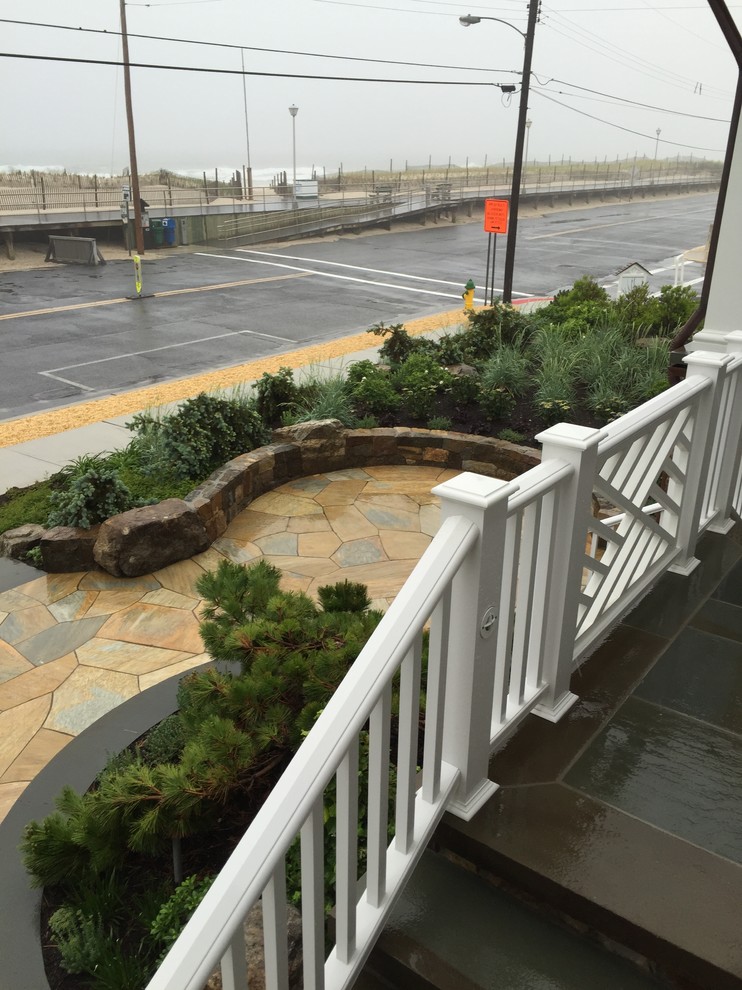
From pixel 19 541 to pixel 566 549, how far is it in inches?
178

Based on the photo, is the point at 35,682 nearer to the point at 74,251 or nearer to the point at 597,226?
the point at 74,251

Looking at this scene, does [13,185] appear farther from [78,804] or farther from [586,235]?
[78,804]

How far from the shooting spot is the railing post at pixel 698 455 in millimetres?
3447

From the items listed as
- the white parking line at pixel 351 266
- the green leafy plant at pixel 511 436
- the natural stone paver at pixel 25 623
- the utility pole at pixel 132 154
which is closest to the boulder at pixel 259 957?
the natural stone paver at pixel 25 623

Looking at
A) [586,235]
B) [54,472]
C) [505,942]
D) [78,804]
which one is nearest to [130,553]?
[54,472]

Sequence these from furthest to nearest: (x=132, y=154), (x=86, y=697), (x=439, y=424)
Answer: (x=132, y=154), (x=439, y=424), (x=86, y=697)

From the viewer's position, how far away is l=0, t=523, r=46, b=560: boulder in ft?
19.2

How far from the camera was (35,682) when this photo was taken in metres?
4.47

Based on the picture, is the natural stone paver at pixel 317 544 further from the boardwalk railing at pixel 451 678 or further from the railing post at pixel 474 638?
the railing post at pixel 474 638

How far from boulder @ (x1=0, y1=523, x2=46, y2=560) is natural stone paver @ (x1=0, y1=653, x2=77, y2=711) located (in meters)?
1.43


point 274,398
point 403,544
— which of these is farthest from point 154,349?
point 403,544

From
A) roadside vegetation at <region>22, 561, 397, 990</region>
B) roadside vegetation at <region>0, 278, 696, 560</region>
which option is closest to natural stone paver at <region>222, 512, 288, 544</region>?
roadside vegetation at <region>0, 278, 696, 560</region>

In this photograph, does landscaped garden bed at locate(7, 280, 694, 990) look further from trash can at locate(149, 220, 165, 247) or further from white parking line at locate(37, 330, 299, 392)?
trash can at locate(149, 220, 165, 247)

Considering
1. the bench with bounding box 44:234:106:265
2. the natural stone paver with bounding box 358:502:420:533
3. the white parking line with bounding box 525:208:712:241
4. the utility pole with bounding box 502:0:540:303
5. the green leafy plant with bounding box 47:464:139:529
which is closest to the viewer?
the green leafy plant with bounding box 47:464:139:529
